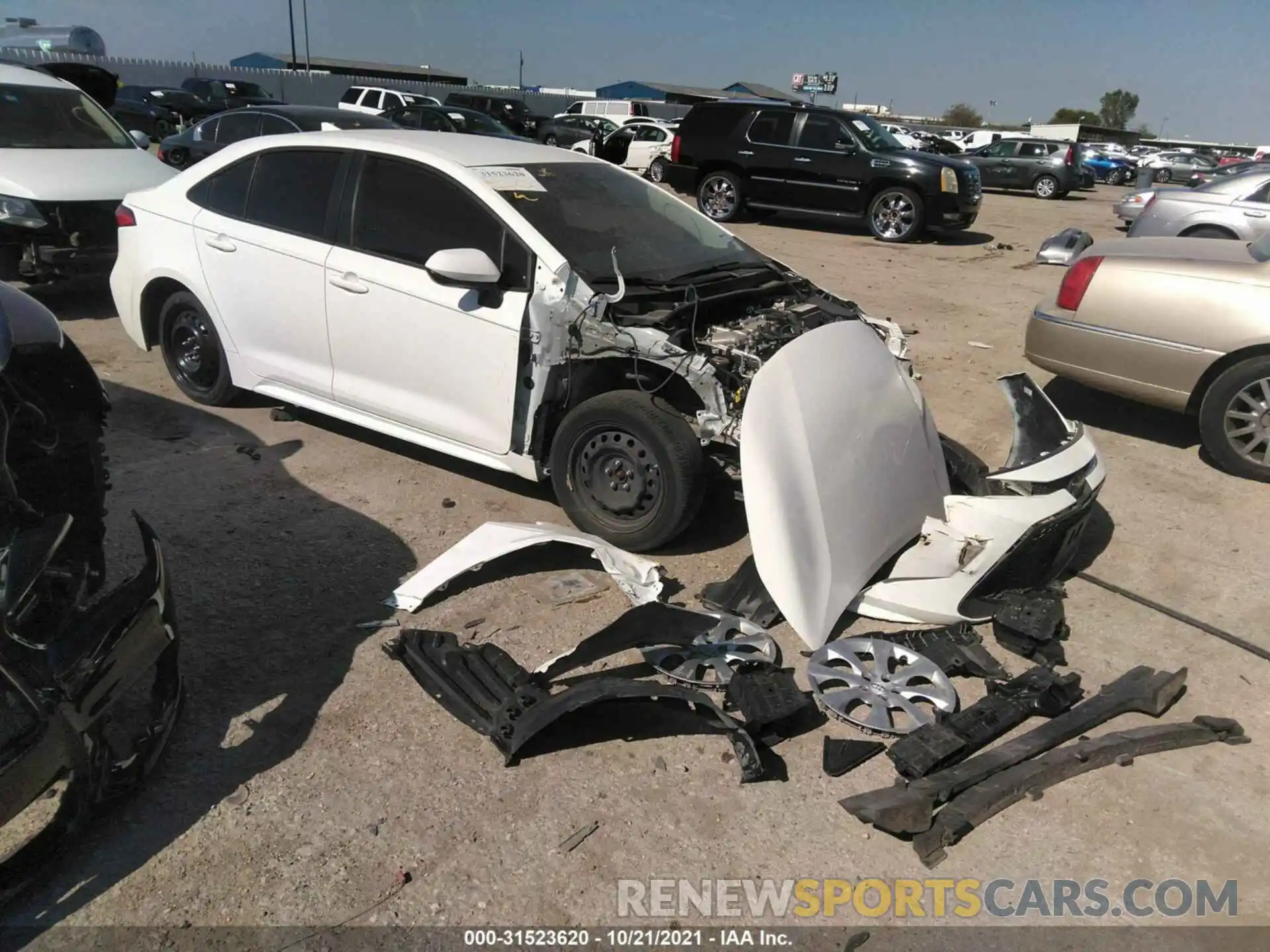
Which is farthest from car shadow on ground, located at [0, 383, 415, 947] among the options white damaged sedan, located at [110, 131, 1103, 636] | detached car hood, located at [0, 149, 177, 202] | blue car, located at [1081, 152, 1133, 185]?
blue car, located at [1081, 152, 1133, 185]

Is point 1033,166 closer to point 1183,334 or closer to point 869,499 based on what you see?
point 1183,334

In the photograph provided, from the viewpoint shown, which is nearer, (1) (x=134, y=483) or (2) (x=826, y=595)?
(2) (x=826, y=595)

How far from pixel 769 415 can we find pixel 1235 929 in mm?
2112

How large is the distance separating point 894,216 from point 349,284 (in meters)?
11.4

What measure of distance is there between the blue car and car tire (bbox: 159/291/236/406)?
34.5 m

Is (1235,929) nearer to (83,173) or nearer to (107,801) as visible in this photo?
(107,801)

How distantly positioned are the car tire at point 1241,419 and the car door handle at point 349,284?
4.86m

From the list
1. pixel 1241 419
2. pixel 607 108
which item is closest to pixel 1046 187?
pixel 607 108

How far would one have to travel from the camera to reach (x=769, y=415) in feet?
11.5

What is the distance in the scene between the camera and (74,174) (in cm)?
776

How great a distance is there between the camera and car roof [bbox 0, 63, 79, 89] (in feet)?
28.2

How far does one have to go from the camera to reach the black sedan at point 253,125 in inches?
434

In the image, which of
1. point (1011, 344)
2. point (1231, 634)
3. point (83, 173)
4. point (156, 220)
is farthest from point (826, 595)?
point (83, 173)

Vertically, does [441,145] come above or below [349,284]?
above
